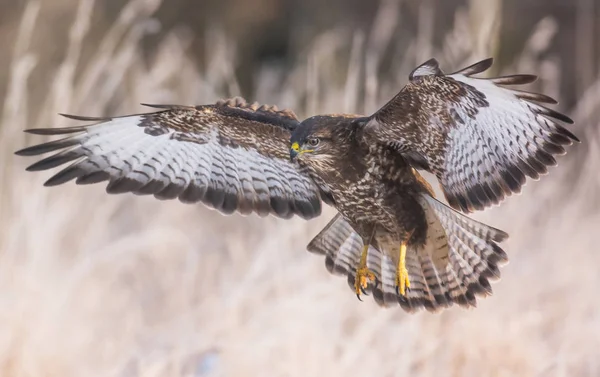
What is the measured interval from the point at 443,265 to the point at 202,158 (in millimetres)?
1266

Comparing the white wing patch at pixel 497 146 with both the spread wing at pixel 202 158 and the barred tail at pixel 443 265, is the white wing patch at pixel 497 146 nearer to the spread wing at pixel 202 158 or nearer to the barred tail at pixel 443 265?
the barred tail at pixel 443 265

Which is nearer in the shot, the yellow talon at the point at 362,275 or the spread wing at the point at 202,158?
the yellow talon at the point at 362,275

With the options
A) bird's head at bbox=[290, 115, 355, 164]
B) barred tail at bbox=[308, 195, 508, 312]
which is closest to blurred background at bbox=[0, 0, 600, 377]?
barred tail at bbox=[308, 195, 508, 312]

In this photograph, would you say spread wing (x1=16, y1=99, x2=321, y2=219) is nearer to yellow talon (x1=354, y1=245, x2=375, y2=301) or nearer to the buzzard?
the buzzard

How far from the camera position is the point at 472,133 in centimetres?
438

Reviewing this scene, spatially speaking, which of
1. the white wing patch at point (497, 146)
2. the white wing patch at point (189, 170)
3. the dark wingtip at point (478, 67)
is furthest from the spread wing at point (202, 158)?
the dark wingtip at point (478, 67)

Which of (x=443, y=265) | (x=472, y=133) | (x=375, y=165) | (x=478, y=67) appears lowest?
(x=443, y=265)

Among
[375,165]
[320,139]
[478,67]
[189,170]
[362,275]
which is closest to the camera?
[478,67]

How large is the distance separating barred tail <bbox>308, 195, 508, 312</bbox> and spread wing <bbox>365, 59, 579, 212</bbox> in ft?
0.87

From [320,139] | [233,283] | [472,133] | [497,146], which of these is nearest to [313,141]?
[320,139]

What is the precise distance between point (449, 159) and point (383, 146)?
29 centimetres

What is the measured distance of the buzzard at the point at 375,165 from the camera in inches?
168

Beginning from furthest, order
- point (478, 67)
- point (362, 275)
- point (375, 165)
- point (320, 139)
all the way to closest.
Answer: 1. point (362, 275)
2. point (375, 165)
3. point (320, 139)
4. point (478, 67)

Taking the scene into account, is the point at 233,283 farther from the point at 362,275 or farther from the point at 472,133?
the point at 472,133
